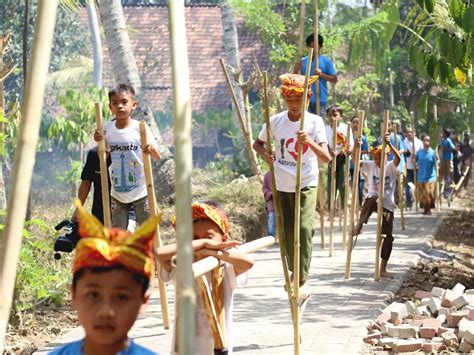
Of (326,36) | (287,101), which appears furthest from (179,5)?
(326,36)

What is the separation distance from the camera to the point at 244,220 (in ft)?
55.9

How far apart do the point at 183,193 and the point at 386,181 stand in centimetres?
948

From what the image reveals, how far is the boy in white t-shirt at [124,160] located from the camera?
9047 mm

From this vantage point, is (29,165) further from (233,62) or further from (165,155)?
(233,62)

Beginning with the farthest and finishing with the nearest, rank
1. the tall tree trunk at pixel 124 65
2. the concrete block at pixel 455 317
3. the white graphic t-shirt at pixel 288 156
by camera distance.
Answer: the tall tree trunk at pixel 124 65
the concrete block at pixel 455 317
the white graphic t-shirt at pixel 288 156

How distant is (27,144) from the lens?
11.7ft

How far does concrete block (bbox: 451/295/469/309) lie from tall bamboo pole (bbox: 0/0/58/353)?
675 cm

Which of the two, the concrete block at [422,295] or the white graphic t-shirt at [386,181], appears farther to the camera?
the white graphic t-shirt at [386,181]

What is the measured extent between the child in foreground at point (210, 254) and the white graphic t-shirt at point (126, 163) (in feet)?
9.80

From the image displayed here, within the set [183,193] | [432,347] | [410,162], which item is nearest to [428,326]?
[432,347]

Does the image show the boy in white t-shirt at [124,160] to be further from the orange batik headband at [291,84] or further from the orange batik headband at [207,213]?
the orange batik headband at [207,213]

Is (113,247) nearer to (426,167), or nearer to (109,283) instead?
(109,283)

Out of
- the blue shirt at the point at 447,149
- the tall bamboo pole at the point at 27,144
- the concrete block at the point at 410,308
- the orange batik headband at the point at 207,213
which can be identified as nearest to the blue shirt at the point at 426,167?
the blue shirt at the point at 447,149

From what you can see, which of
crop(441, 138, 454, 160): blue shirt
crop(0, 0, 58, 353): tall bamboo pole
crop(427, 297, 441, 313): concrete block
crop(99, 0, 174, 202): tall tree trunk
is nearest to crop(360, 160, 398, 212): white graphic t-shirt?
crop(427, 297, 441, 313): concrete block
